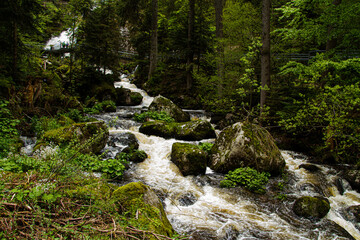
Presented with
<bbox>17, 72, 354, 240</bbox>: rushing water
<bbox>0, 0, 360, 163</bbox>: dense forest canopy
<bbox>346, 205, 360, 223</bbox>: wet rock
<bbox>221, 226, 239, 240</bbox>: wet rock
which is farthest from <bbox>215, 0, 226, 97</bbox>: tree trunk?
<bbox>221, 226, 239, 240</bbox>: wet rock

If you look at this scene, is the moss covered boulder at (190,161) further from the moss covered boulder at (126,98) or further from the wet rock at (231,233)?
the moss covered boulder at (126,98)

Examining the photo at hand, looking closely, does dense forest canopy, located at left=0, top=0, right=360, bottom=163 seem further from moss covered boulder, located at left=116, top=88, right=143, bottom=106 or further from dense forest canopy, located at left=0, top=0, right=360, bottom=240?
moss covered boulder, located at left=116, top=88, right=143, bottom=106

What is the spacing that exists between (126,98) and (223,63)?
8.45 metres

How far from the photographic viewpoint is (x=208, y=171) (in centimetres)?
757

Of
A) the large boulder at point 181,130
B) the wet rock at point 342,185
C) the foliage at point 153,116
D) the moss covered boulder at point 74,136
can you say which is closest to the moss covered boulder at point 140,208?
the moss covered boulder at point 74,136

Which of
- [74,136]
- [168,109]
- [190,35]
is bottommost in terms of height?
[74,136]

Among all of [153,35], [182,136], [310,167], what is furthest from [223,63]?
[153,35]

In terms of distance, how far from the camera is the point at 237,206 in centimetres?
557

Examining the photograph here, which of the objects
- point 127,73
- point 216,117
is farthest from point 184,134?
point 127,73

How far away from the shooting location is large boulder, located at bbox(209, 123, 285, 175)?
7285 mm

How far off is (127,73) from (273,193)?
25858 mm

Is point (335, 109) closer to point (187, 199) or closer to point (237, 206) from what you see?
point (237, 206)

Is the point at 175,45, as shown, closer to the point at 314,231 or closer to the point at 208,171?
the point at 208,171

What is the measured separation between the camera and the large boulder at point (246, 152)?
23.9ft
